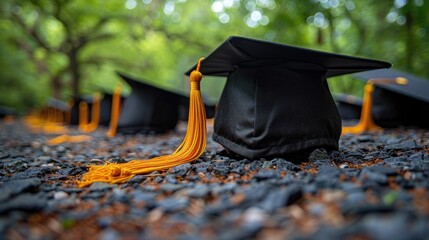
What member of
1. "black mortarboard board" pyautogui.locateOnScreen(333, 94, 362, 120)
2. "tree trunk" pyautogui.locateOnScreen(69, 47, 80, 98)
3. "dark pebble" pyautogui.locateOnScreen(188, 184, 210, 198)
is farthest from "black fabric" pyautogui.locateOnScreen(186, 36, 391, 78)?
"tree trunk" pyautogui.locateOnScreen(69, 47, 80, 98)

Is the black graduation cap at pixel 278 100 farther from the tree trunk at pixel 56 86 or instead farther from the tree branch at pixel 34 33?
the tree trunk at pixel 56 86

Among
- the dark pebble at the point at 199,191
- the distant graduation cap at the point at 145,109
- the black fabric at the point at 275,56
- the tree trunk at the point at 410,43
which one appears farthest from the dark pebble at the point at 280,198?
the tree trunk at the point at 410,43

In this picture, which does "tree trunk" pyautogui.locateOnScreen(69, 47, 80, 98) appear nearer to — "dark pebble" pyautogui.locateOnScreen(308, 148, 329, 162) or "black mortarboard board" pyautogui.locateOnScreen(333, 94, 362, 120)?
"black mortarboard board" pyautogui.locateOnScreen(333, 94, 362, 120)

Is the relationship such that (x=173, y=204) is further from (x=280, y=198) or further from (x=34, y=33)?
(x=34, y=33)

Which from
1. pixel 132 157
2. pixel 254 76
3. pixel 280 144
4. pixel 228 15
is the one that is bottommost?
pixel 132 157

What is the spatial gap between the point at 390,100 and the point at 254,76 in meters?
2.74

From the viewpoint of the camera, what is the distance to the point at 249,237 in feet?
2.32

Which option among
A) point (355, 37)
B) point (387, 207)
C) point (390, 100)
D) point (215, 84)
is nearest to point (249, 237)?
point (387, 207)

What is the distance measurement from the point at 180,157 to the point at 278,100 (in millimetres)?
664

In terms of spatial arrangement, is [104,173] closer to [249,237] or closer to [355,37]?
[249,237]

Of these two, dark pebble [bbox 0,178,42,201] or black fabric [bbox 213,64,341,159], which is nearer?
dark pebble [bbox 0,178,42,201]

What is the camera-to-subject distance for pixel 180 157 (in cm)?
172

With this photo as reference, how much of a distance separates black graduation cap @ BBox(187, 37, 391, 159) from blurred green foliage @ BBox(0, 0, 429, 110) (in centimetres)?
491

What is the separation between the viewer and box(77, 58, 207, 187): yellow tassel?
4.88 feet
